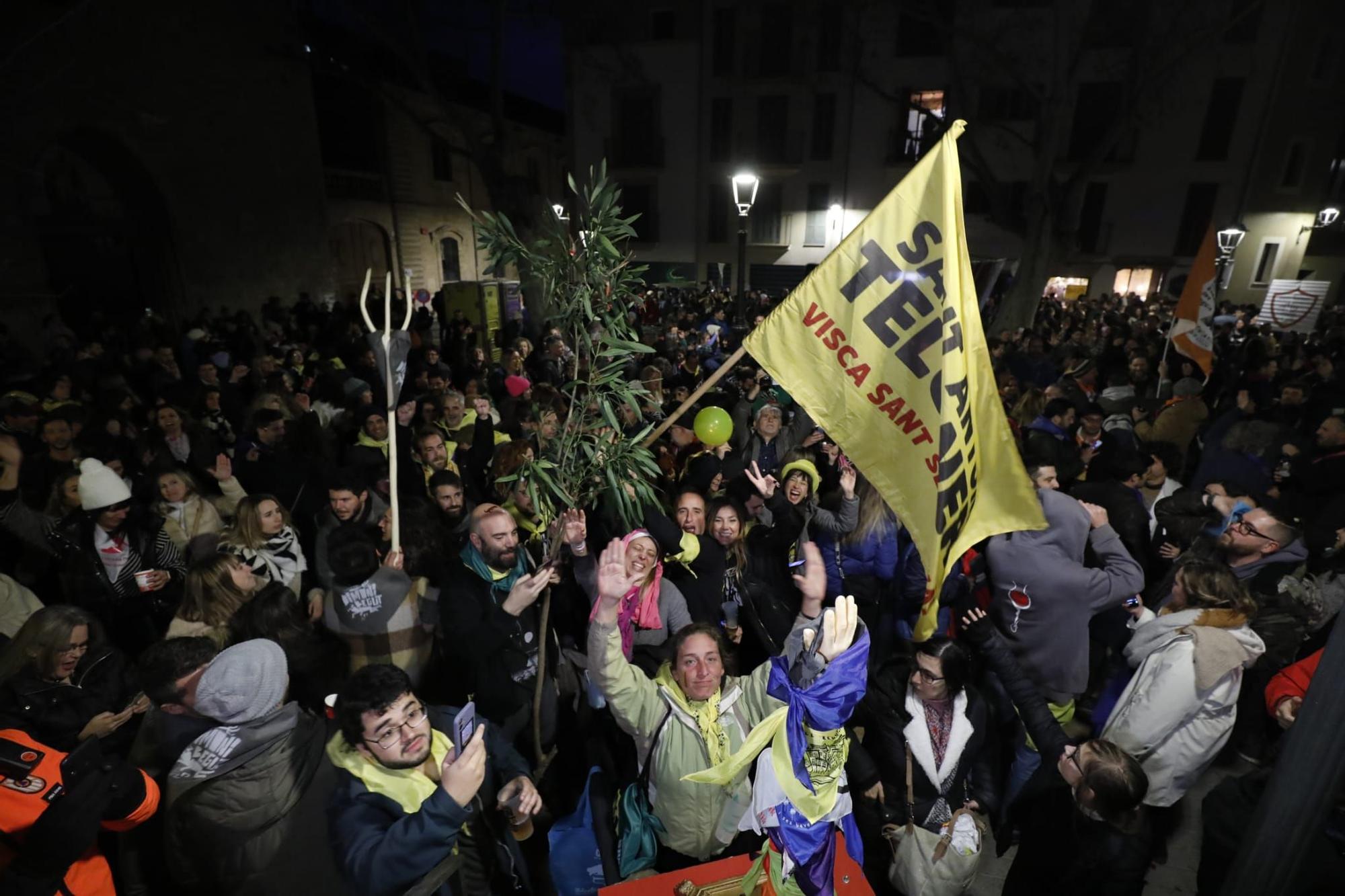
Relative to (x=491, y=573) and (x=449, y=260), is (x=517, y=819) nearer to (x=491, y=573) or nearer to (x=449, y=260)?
(x=491, y=573)

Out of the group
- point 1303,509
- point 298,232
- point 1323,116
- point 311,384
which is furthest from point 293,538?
point 1323,116

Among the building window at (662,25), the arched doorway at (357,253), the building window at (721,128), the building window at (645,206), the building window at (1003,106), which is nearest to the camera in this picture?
the arched doorway at (357,253)

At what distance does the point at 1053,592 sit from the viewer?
11.3ft

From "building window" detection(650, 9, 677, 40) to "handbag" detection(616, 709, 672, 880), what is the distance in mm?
29760

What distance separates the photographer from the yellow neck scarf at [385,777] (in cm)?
220

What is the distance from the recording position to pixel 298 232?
18.1 metres

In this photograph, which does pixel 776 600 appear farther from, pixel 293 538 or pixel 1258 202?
pixel 1258 202

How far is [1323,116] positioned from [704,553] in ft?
109

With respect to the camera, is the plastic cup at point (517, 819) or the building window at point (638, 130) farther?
the building window at point (638, 130)

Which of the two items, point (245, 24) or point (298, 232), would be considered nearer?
point (245, 24)

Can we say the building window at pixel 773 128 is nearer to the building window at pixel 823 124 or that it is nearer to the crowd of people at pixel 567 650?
the building window at pixel 823 124

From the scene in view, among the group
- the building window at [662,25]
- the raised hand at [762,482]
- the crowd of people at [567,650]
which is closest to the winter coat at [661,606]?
the crowd of people at [567,650]

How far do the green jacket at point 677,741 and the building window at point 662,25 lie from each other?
96.9 feet

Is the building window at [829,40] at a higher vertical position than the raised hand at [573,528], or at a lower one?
higher
